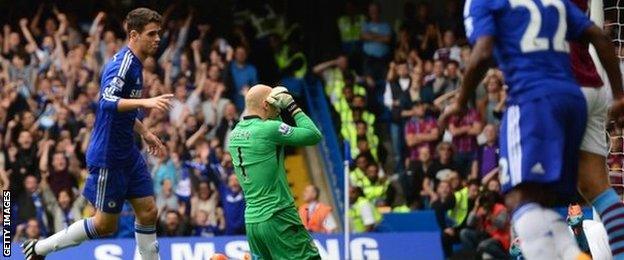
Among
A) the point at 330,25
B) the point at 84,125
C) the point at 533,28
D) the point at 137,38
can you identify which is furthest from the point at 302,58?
the point at 533,28

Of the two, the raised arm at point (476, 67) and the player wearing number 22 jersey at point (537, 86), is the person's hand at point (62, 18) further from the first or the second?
the raised arm at point (476, 67)

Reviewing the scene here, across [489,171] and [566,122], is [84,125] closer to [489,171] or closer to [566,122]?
[489,171]

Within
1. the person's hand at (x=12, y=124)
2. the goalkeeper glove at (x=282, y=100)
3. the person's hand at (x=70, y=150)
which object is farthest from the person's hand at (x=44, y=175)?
the goalkeeper glove at (x=282, y=100)

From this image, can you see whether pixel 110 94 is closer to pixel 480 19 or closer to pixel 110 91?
pixel 110 91

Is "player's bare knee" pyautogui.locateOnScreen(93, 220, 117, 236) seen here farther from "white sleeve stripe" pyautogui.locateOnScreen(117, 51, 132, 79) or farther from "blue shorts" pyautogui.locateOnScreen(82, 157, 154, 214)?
"white sleeve stripe" pyautogui.locateOnScreen(117, 51, 132, 79)

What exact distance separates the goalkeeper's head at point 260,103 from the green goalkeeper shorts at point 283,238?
0.78 m

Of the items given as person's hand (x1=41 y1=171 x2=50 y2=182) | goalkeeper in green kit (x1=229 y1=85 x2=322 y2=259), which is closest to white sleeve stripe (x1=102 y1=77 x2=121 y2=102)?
goalkeeper in green kit (x1=229 y1=85 x2=322 y2=259)

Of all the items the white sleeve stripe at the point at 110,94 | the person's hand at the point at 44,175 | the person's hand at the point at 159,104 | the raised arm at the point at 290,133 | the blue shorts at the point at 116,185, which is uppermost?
the white sleeve stripe at the point at 110,94

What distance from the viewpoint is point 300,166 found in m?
23.1

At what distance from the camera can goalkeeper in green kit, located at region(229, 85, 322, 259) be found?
1102cm

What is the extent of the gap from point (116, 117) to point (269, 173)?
4.41ft

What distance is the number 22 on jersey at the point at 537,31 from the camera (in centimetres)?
838

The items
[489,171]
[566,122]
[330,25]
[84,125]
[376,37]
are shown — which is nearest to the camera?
[566,122]

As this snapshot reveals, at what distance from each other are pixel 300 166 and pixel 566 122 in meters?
14.9
